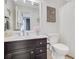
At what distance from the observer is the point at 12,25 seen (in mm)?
1937

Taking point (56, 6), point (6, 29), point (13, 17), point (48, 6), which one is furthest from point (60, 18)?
point (6, 29)

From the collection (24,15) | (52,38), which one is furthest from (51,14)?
(24,15)

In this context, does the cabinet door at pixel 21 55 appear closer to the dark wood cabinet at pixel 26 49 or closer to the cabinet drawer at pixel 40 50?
the dark wood cabinet at pixel 26 49

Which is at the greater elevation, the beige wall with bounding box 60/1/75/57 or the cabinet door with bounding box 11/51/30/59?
the beige wall with bounding box 60/1/75/57

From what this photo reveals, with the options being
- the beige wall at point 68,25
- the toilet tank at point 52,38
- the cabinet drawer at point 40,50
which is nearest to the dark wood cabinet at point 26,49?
the cabinet drawer at point 40,50

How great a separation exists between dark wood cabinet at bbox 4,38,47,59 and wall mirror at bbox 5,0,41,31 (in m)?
0.56

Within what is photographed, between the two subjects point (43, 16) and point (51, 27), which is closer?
point (43, 16)

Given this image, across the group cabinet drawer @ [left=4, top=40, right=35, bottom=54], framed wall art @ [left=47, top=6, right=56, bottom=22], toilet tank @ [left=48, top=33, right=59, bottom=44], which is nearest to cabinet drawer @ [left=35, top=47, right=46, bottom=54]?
cabinet drawer @ [left=4, top=40, right=35, bottom=54]

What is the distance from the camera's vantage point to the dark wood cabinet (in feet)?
4.49

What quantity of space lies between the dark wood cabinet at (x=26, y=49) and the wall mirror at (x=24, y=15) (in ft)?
1.85

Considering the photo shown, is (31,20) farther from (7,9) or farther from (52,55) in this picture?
(52,55)

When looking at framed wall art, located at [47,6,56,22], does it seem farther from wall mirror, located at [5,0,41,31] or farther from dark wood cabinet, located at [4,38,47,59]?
dark wood cabinet, located at [4,38,47,59]

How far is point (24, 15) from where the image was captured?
2.09 m

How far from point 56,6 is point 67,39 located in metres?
1.10
